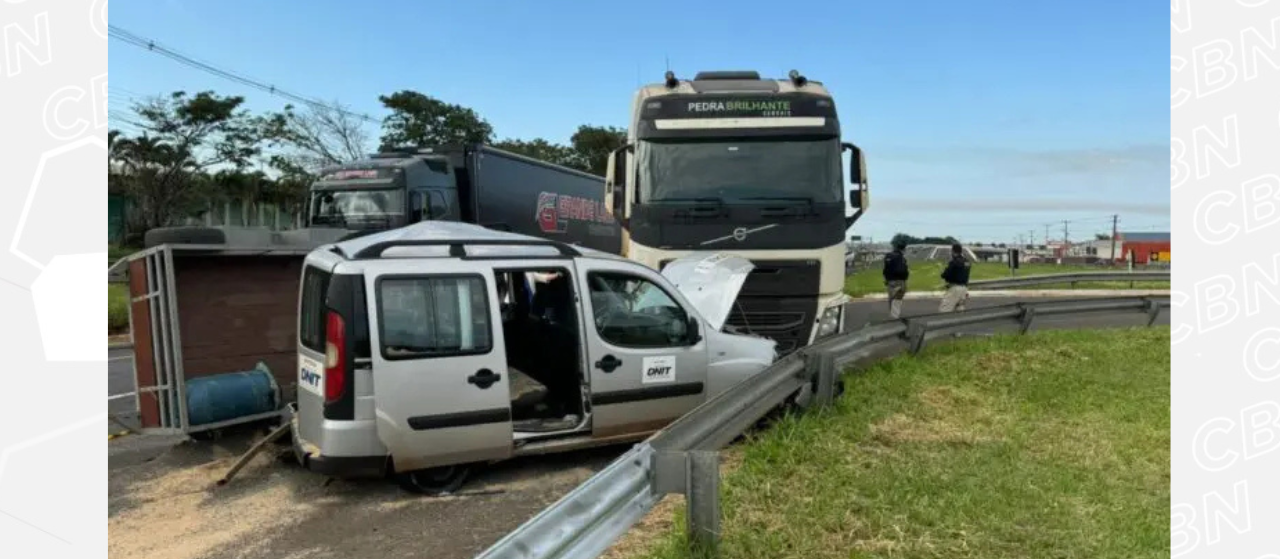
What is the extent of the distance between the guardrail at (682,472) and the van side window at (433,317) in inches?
69.4

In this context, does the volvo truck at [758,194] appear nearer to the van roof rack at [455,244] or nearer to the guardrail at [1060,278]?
the van roof rack at [455,244]

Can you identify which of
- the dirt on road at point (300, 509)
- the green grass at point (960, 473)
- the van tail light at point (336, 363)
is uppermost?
the van tail light at point (336, 363)

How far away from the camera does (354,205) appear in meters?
16.6

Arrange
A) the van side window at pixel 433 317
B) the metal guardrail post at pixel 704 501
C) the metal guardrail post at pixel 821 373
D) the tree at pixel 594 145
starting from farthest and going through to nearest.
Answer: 1. the tree at pixel 594 145
2. the metal guardrail post at pixel 821 373
3. the van side window at pixel 433 317
4. the metal guardrail post at pixel 704 501

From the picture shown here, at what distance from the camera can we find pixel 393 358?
16.5 feet

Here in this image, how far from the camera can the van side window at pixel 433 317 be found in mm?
5070

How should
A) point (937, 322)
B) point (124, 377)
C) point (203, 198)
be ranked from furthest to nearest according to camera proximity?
point (203, 198)
point (124, 377)
point (937, 322)

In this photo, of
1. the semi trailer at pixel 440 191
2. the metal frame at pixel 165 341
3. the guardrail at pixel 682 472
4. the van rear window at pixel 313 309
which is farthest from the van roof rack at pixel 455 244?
the semi trailer at pixel 440 191

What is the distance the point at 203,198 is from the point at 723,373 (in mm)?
37252

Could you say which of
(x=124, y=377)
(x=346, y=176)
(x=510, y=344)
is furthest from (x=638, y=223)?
(x=346, y=176)

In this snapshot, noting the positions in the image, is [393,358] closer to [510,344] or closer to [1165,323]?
[510,344]

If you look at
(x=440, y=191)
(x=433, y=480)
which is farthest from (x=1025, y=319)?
(x=440, y=191)

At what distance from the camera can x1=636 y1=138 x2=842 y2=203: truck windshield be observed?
27.6 ft

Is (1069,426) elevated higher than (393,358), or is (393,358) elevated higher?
(393,358)
